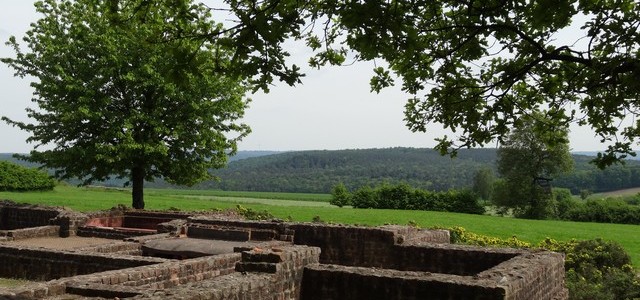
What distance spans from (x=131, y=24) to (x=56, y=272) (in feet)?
23.9

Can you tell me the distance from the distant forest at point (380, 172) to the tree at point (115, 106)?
5470cm

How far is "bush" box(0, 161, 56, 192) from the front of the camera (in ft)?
131

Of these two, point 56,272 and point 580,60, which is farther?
point 56,272

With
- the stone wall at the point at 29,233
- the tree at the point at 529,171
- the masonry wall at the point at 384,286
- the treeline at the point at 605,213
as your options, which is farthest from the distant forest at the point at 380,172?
the masonry wall at the point at 384,286

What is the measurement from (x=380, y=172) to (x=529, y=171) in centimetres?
5914

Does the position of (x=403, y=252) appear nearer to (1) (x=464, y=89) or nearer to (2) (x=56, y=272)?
(1) (x=464, y=89)

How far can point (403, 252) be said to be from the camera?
49.0 feet

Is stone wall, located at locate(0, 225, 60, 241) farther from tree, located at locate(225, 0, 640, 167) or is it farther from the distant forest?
the distant forest

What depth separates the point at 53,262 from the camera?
1311 centimetres

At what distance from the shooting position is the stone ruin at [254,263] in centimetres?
886

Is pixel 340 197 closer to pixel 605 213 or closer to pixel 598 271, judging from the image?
pixel 605 213

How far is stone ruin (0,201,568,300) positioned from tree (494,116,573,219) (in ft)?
103

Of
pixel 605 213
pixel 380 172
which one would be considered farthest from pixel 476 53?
pixel 380 172

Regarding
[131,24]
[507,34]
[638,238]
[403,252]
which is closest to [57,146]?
[403,252]
